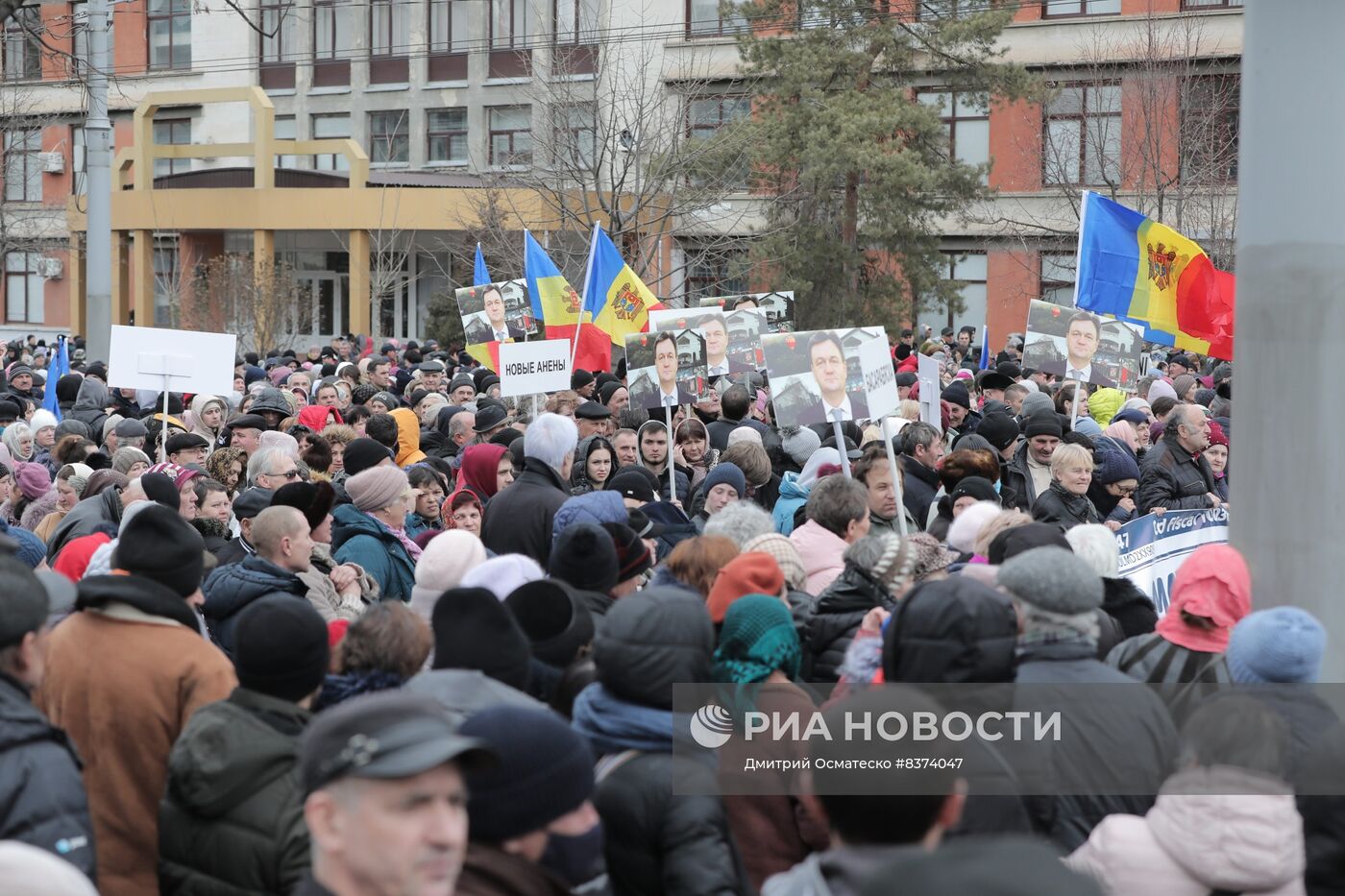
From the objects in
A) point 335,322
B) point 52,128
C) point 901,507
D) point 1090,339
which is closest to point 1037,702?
point 901,507

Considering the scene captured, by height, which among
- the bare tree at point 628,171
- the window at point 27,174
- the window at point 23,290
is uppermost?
the window at point 27,174

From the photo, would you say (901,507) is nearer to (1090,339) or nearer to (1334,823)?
(1334,823)

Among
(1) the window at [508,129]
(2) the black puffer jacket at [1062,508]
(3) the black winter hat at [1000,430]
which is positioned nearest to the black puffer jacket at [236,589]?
(2) the black puffer jacket at [1062,508]

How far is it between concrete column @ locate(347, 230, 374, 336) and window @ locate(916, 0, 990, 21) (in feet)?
59.0

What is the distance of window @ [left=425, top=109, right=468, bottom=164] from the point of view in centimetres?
5106

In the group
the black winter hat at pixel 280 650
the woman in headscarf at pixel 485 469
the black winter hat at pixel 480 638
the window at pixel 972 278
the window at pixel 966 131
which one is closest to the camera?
the black winter hat at pixel 280 650

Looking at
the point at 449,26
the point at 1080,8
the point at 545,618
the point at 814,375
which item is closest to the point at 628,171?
the point at 1080,8

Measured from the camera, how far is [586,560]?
18.7 ft

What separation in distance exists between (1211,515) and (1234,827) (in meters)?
4.99

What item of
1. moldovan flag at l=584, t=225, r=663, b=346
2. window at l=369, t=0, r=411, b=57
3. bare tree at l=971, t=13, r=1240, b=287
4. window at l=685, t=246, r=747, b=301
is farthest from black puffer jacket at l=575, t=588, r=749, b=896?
window at l=369, t=0, r=411, b=57

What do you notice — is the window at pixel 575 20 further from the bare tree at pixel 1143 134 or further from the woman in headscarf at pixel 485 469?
the woman in headscarf at pixel 485 469

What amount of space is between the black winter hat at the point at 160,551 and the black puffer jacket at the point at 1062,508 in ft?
16.7

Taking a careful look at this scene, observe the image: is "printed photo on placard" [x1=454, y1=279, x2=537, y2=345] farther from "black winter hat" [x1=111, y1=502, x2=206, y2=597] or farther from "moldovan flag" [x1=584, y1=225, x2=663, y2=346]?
"black winter hat" [x1=111, y1=502, x2=206, y2=597]

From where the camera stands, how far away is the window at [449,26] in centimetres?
5038
